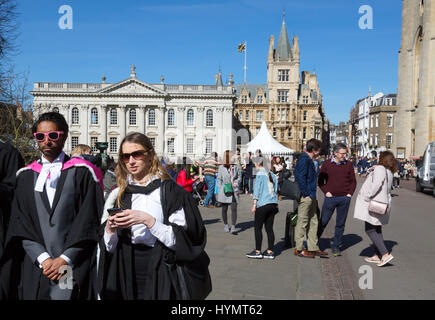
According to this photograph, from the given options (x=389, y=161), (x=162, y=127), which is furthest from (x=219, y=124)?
(x=389, y=161)

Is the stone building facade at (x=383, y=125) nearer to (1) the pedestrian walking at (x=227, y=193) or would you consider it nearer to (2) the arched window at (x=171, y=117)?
(2) the arched window at (x=171, y=117)

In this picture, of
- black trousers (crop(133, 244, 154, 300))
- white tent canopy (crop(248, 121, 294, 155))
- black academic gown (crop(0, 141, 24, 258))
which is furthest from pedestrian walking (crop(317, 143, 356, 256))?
white tent canopy (crop(248, 121, 294, 155))

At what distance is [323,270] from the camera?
674cm

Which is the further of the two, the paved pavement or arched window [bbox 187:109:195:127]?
arched window [bbox 187:109:195:127]

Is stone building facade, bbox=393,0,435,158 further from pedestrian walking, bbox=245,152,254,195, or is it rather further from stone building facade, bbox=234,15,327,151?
stone building facade, bbox=234,15,327,151

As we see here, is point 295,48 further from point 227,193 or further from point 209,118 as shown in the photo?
point 227,193

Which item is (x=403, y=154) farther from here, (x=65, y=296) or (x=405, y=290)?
(x=65, y=296)

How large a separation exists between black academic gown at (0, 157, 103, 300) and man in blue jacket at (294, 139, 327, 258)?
197 inches

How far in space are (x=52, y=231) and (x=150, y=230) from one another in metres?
0.79

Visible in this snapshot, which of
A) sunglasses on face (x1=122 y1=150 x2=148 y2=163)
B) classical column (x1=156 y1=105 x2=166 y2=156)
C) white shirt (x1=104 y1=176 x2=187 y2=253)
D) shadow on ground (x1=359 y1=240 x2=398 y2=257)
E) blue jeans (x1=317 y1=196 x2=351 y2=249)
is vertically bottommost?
shadow on ground (x1=359 y1=240 x2=398 y2=257)

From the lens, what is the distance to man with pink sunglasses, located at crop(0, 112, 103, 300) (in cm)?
291

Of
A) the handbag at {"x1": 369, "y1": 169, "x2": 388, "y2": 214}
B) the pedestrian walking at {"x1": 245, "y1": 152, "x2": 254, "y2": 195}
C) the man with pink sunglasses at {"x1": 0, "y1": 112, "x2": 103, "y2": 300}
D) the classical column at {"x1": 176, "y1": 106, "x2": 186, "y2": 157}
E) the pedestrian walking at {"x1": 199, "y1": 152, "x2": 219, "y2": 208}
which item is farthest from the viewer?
the classical column at {"x1": 176, "y1": 106, "x2": 186, "y2": 157}

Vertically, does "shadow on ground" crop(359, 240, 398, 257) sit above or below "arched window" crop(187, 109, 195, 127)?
below
